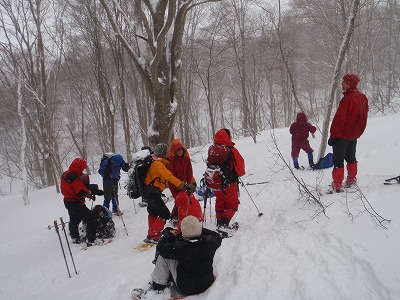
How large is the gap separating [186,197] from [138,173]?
3.16ft

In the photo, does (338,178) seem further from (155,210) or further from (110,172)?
(110,172)

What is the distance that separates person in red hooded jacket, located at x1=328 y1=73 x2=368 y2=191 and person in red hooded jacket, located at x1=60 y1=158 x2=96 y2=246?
464 cm

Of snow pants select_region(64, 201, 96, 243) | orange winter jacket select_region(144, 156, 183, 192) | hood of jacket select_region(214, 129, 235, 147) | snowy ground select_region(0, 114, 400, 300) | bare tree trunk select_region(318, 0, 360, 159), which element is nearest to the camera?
snowy ground select_region(0, 114, 400, 300)

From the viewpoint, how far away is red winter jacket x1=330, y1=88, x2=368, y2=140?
15.0ft

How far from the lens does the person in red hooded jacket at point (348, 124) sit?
458 centimetres

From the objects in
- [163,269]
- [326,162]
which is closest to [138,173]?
[163,269]

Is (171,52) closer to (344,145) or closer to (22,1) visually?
(344,145)

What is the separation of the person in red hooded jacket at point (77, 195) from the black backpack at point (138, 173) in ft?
4.03

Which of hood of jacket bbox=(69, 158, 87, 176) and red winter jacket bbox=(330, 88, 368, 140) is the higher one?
red winter jacket bbox=(330, 88, 368, 140)

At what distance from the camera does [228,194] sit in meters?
4.76

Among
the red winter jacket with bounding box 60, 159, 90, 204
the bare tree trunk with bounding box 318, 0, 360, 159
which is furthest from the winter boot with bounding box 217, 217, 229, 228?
the bare tree trunk with bounding box 318, 0, 360, 159

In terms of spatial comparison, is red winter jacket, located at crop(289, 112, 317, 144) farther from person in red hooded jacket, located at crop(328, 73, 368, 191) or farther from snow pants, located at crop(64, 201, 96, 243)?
snow pants, located at crop(64, 201, 96, 243)

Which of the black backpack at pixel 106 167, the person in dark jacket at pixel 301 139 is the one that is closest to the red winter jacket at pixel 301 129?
the person in dark jacket at pixel 301 139

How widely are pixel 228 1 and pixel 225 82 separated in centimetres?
1403
